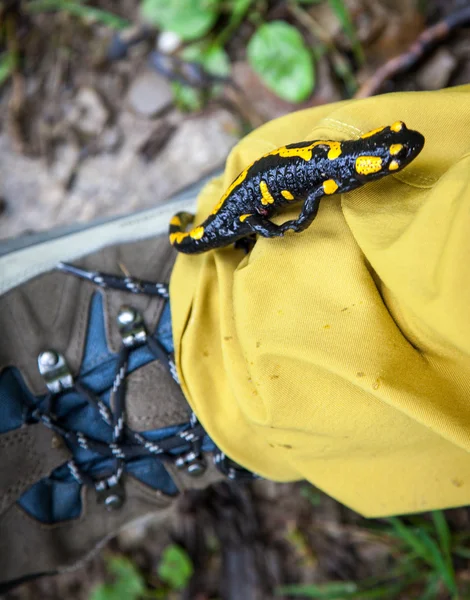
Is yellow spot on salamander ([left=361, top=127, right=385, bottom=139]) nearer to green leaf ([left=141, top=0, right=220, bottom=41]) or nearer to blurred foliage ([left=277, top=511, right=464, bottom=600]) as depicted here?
blurred foliage ([left=277, top=511, right=464, bottom=600])

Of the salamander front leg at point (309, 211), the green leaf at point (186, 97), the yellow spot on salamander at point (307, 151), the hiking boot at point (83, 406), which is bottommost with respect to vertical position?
the hiking boot at point (83, 406)

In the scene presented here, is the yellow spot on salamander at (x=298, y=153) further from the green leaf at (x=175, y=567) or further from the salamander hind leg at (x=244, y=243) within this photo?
the green leaf at (x=175, y=567)

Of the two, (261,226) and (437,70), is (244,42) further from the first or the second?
(261,226)

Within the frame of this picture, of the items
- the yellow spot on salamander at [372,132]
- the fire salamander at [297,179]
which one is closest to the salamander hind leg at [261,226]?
the fire salamander at [297,179]

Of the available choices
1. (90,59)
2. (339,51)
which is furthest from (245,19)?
(90,59)

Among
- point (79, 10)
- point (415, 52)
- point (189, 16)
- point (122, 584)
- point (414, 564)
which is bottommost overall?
point (414, 564)

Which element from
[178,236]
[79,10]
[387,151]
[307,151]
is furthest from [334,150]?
[79,10]

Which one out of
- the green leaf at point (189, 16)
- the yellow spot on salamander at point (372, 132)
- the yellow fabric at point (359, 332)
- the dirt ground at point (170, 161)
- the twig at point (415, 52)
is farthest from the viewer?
the green leaf at point (189, 16)
